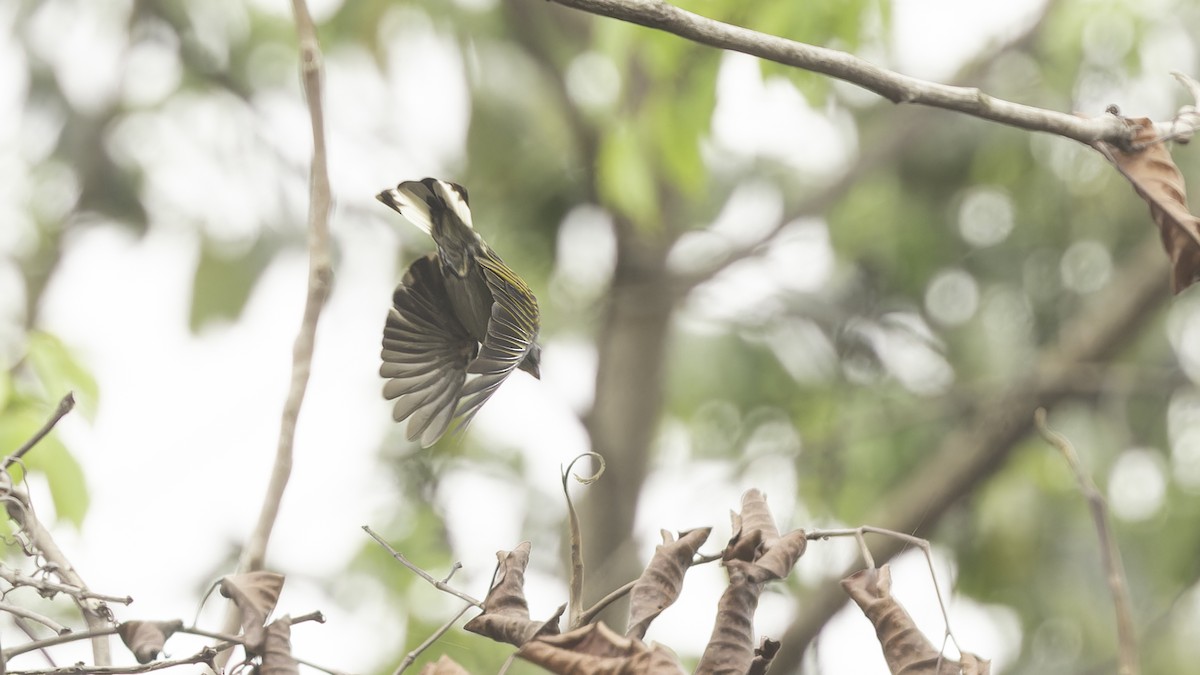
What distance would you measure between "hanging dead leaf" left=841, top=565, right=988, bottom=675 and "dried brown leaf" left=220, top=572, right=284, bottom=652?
280 mm

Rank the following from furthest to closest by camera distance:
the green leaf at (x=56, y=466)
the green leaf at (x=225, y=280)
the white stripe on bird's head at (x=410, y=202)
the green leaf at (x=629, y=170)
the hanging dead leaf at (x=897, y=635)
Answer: the green leaf at (x=225, y=280), the green leaf at (x=629, y=170), the green leaf at (x=56, y=466), the white stripe on bird's head at (x=410, y=202), the hanging dead leaf at (x=897, y=635)

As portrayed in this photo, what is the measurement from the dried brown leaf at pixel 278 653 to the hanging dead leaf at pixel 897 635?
0.27 metres

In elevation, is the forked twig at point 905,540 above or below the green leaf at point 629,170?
below

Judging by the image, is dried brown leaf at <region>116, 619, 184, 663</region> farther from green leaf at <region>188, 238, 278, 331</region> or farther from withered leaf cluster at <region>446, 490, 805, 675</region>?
green leaf at <region>188, 238, 278, 331</region>

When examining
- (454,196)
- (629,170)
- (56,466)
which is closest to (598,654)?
(454,196)

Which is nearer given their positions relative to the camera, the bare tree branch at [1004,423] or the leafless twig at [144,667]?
the leafless twig at [144,667]

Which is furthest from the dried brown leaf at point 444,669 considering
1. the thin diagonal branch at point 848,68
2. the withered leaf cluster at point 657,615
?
the thin diagonal branch at point 848,68

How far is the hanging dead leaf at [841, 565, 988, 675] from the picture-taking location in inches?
23.6

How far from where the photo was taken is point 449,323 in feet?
2.57

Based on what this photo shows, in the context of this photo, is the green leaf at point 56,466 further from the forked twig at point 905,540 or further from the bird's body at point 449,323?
the forked twig at point 905,540

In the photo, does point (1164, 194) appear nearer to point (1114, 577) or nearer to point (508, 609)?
point (1114, 577)

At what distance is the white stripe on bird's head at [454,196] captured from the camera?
68cm

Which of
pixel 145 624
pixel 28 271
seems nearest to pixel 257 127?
pixel 28 271

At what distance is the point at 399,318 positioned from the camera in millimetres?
775
